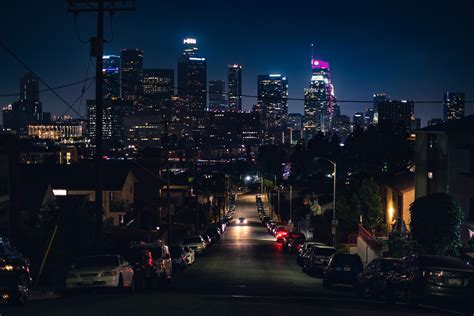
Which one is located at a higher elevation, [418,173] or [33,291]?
[418,173]

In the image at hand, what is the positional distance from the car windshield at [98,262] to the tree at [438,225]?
16486 mm

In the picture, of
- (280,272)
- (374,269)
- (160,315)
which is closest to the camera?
(160,315)

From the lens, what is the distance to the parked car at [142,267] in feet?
90.5

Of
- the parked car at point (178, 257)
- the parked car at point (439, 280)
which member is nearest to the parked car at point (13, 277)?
the parked car at point (439, 280)

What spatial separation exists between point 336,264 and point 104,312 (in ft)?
54.2

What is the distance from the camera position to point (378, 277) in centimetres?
2497

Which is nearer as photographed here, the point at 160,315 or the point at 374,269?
the point at 160,315

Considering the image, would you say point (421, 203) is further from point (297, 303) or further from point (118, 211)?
point (118, 211)

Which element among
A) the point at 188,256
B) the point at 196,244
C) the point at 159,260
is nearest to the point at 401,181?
the point at 196,244

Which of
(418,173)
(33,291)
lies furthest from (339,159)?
(33,291)

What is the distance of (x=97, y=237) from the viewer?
3138 centimetres

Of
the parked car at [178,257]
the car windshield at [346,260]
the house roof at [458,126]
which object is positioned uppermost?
the house roof at [458,126]

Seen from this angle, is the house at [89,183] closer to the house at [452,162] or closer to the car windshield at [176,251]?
the car windshield at [176,251]

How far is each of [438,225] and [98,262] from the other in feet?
56.2
